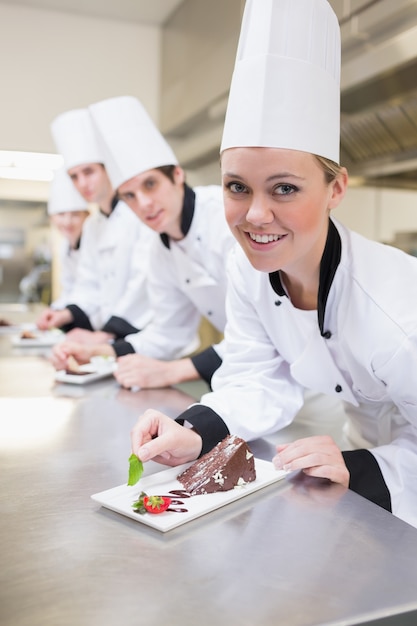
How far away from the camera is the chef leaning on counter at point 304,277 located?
2.93ft

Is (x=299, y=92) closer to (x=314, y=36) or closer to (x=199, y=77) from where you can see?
(x=314, y=36)

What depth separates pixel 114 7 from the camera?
3799 mm

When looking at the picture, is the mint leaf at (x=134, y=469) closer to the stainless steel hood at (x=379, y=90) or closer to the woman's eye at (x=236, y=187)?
the woman's eye at (x=236, y=187)

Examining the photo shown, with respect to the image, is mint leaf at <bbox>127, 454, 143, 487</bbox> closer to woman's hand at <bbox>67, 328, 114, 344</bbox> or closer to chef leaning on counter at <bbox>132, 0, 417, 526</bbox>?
chef leaning on counter at <bbox>132, 0, 417, 526</bbox>

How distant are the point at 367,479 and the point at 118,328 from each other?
61.6 inches

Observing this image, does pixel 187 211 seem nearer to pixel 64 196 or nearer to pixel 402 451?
pixel 402 451

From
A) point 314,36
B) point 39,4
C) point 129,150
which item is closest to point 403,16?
point 129,150

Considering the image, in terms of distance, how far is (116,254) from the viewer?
2682 millimetres

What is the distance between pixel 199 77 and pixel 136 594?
325 cm

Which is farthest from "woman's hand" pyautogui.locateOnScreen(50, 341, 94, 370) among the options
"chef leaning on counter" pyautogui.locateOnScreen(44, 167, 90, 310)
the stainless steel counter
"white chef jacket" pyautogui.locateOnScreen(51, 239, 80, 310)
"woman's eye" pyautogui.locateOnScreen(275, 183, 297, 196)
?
"white chef jacket" pyautogui.locateOnScreen(51, 239, 80, 310)

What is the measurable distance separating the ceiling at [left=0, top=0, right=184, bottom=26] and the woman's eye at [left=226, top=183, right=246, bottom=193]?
327cm

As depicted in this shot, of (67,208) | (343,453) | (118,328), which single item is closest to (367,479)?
(343,453)

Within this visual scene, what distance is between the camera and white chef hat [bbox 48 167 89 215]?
3.44m

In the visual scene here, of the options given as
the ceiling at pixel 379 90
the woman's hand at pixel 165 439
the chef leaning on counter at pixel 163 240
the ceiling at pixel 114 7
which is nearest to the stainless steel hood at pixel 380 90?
the ceiling at pixel 379 90
